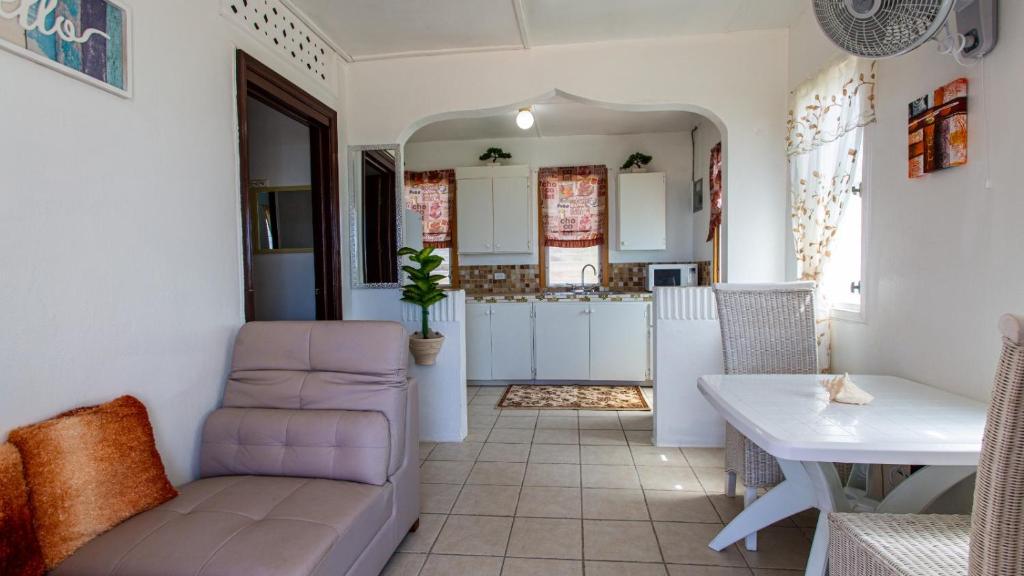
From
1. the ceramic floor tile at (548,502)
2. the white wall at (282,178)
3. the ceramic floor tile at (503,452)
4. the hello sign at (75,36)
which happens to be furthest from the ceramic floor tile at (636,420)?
the hello sign at (75,36)

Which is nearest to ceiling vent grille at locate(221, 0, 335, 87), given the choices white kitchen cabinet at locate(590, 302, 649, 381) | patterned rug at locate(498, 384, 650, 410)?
patterned rug at locate(498, 384, 650, 410)

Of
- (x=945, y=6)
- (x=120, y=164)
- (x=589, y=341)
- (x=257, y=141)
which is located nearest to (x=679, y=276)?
(x=589, y=341)

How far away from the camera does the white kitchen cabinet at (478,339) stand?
4.89 metres

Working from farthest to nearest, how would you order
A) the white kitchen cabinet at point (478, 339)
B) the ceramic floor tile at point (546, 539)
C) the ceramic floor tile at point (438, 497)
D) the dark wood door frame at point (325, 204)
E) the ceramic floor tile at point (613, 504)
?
the white kitchen cabinet at point (478, 339), the dark wood door frame at point (325, 204), the ceramic floor tile at point (438, 497), the ceramic floor tile at point (613, 504), the ceramic floor tile at point (546, 539)

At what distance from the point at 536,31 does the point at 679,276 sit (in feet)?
9.11

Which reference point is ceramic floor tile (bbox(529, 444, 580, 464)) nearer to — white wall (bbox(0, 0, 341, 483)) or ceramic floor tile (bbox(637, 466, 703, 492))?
ceramic floor tile (bbox(637, 466, 703, 492))

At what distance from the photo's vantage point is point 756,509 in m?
1.95

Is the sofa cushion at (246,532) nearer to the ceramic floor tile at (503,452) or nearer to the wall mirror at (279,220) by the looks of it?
the ceramic floor tile at (503,452)

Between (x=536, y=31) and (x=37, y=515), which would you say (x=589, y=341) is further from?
(x=37, y=515)

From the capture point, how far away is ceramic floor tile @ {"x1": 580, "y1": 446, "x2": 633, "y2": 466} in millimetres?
3012

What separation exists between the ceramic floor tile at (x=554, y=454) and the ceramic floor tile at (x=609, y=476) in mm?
151

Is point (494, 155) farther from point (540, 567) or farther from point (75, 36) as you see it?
point (540, 567)

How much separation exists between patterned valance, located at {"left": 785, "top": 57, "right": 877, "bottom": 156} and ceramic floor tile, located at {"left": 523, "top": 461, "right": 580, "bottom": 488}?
226 cm

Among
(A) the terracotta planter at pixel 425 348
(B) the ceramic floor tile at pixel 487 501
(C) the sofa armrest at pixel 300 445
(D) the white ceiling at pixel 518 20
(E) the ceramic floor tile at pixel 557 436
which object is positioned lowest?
(B) the ceramic floor tile at pixel 487 501
